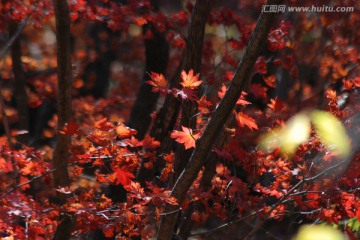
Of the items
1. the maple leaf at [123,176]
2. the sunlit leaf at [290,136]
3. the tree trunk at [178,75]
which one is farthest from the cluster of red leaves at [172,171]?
the tree trunk at [178,75]

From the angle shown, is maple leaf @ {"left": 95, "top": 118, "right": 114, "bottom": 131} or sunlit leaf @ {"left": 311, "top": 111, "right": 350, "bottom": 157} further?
sunlit leaf @ {"left": 311, "top": 111, "right": 350, "bottom": 157}

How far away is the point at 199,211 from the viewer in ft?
20.6

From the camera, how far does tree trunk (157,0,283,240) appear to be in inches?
155

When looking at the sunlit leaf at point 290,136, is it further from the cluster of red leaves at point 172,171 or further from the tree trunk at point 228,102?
the tree trunk at point 228,102

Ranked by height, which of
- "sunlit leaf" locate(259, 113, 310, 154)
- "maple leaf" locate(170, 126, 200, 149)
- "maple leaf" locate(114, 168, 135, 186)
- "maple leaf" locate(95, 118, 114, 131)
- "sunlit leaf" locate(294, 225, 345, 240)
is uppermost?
"sunlit leaf" locate(259, 113, 310, 154)

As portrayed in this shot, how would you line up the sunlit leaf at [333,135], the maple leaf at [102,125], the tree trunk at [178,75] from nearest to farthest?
the maple leaf at [102,125]
the sunlit leaf at [333,135]
the tree trunk at [178,75]

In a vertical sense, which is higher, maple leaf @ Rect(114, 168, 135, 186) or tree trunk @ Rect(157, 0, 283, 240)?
tree trunk @ Rect(157, 0, 283, 240)

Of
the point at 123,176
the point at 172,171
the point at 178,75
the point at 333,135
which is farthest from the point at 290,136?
the point at 123,176

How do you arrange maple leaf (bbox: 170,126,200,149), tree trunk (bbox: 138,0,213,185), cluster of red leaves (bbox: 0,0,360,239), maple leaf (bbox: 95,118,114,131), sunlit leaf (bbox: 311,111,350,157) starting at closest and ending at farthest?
maple leaf (bbox: 170,126,200,149), maple leaf (bbox: 95,118,114,131), cluster of red leaves (bbox: 0,0,360,239), sunlit leaf (bbox: 311,111,350,157), tree trunk (bbox: 138,0,213,185)

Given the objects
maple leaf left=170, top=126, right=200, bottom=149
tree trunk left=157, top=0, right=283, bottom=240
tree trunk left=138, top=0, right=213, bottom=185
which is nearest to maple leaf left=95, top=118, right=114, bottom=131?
maple leaf left=170, top=126, right=200, bottom=149

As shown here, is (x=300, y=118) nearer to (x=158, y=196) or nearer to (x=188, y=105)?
(x=188, y=105)

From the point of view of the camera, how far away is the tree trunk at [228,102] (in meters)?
3.94

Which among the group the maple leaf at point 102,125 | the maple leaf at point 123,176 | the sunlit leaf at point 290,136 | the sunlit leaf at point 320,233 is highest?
the sunlit leaf at point 290,136

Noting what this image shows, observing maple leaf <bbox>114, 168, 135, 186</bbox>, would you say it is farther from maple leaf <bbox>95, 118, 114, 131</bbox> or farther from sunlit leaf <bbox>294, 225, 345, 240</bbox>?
sunlit leaf <bbox>294, 225, 345, 240</bbox>
